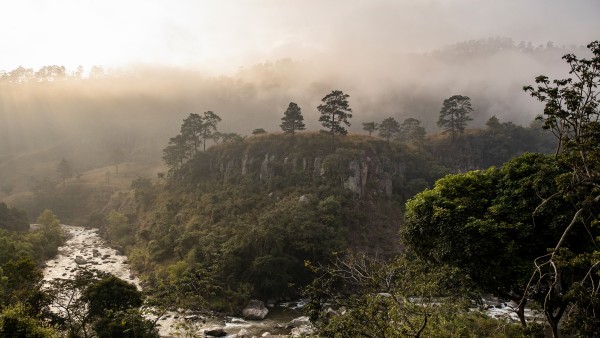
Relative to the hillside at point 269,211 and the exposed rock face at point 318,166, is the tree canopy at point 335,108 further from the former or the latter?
the exposed rock face at point 318,166

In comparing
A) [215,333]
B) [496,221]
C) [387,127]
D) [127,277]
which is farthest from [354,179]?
[496,221]

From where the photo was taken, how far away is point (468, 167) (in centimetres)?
10131

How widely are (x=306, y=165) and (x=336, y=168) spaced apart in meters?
8.46

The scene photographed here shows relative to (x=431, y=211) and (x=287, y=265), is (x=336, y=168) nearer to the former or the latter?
(x=287, y=265)

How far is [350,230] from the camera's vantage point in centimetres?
6550

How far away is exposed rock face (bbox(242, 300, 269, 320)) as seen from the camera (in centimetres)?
4341

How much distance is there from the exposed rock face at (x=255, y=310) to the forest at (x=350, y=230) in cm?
121

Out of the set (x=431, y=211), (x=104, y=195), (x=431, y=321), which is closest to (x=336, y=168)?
(x=431, y=211)

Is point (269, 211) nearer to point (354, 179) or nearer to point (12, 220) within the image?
point (354, 179)

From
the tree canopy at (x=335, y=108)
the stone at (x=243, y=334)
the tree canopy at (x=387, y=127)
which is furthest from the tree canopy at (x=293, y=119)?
the stone at (x=243, y=334)

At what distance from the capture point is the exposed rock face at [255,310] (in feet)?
142

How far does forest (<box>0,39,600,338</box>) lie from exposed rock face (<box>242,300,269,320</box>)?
1.21 m

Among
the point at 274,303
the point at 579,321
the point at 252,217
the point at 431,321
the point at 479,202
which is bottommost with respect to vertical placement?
the point at 274,303

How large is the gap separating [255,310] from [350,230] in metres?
27.3
